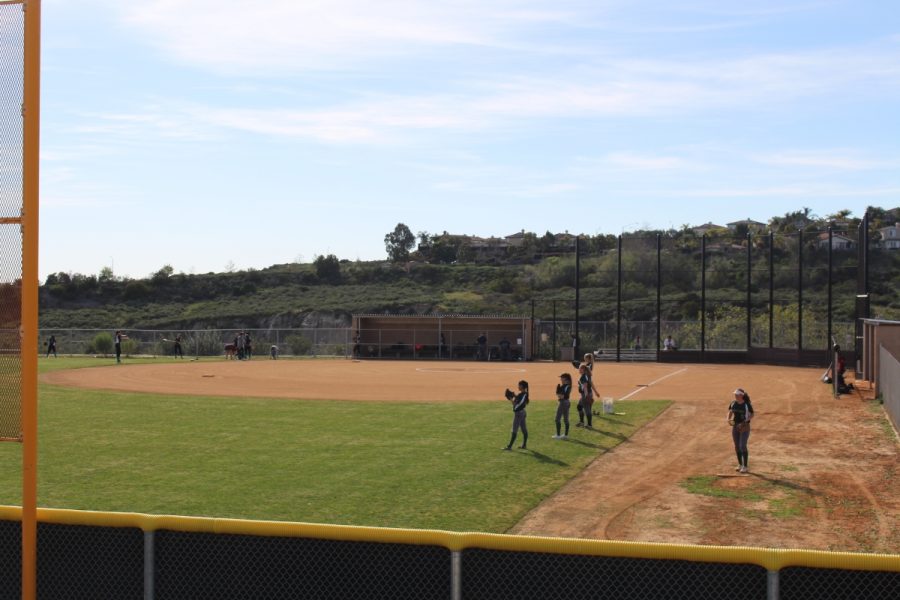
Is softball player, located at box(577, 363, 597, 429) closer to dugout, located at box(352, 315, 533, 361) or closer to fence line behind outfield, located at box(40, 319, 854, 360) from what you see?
fence line behind outfield, located at box(40, 319, 854, 360)

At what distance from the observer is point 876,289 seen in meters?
77.0

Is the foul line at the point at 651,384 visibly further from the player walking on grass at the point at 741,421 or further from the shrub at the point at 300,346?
the shrub at the point at 300,346

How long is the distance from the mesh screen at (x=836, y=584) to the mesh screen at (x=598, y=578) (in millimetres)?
202

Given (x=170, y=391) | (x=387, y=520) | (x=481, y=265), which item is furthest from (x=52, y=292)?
(x=387, y=520)

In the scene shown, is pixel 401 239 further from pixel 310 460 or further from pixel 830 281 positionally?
pixel 310 460

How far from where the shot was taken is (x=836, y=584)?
7008 mm

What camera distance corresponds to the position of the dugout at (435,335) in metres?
59.4

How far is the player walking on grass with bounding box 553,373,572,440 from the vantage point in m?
23.4

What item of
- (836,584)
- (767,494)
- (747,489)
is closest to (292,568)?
(836,584)

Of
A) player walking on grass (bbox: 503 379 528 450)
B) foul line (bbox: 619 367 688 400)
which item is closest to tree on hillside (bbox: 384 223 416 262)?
foul line (bbox: 619 367 688 400)

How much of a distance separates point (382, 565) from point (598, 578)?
1824 millimetres

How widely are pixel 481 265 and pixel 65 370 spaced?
88793mm

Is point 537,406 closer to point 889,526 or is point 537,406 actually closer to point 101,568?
point 889,526

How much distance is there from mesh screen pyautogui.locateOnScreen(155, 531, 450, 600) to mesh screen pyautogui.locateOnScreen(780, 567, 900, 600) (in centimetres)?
270
